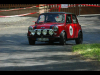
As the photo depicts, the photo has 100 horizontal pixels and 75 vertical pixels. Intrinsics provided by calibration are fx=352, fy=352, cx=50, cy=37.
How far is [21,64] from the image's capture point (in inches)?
398

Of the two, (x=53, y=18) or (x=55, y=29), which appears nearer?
(x=55, y=29)

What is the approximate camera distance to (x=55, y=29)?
1591cm

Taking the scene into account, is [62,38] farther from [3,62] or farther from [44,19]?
[3,62]

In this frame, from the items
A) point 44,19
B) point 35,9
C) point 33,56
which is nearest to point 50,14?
point 44,19

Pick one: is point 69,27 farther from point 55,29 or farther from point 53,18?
point 55,29

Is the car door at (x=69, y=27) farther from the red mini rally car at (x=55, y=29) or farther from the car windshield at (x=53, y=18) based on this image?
the car windshield at (x=53, y=18)

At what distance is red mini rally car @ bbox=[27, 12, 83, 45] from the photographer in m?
15.9

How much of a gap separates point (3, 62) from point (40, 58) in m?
1.40

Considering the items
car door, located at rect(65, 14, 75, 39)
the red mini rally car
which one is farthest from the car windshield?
car door, located at rect(65, 14, 75, 39)

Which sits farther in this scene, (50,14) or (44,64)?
(50,14)

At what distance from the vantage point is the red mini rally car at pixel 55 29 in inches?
628

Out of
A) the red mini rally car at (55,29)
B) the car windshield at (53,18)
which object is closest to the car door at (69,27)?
the red mini rally car at (55,29)

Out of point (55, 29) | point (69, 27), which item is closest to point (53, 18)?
point (69, 27)
